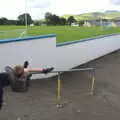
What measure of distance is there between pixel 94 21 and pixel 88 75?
262 ft

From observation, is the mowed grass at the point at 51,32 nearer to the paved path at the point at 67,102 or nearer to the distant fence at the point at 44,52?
the distant fence at the point at 44,52

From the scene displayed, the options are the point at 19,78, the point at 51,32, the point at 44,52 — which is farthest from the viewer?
the point at 51,32

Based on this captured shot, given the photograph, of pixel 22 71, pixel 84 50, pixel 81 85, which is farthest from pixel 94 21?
pixel 22 71

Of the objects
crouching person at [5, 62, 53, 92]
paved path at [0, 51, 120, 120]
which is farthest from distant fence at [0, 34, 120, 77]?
crouching person at [5, 62, 53, 92]

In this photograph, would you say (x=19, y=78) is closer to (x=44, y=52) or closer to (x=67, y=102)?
(x=67, y=102)

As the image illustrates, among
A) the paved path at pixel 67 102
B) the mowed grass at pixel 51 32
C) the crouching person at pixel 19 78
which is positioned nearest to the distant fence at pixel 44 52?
the paved path at pixel 67 102

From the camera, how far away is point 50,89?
1182 cm

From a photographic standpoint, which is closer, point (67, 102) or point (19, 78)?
point (19, 78)

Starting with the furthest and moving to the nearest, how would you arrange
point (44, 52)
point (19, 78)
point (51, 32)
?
point (51, 32), point (44, 52), point (19, 78)

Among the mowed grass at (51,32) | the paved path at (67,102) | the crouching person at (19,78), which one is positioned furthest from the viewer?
the mowed grass at (51,32)

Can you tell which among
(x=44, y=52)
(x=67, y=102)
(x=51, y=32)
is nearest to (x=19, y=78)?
(x=67, y=102)

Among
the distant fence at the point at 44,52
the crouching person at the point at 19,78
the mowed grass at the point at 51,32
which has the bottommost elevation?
the mowed grass at the point at 51,32

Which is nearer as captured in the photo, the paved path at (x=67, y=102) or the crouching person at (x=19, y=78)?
the crouching person at (x=19, y=78)

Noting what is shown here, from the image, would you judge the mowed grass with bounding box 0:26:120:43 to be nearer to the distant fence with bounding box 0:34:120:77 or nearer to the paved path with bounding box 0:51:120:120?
the distant fence with bounding box 0:34:120:77
